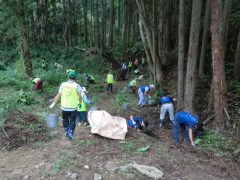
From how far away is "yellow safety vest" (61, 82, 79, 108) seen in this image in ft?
19.3

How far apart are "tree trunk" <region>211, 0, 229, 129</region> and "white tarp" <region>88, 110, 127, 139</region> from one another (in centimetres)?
345

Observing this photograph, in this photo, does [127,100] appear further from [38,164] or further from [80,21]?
[80,21]

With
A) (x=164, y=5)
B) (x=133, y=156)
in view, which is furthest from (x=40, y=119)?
(x=164, y=5)

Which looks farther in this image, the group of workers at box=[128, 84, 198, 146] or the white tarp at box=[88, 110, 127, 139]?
the group of workers at box=[128, 84, 198, 146]

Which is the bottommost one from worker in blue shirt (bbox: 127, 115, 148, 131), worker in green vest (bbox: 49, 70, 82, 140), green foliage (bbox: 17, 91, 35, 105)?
worker in blue shirt (bbox: 127, 115, 148, 131)

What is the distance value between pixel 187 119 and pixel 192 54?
2.62m

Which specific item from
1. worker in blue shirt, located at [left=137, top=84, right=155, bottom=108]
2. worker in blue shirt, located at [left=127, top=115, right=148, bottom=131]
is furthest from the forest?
worker in blue shirt, located at [left=127, top=115, right=148, bottom=131]

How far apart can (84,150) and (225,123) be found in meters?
5.13

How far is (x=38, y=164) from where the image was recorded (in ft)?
17.7

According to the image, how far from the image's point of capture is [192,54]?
9102 mm

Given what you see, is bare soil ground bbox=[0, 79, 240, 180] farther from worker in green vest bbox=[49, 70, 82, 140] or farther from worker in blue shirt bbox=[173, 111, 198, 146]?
worker in green vest bbox=[49, 70, 82, 140]

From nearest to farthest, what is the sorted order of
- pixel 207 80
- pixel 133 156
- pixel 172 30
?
pixel 133 156 → pixel 207 80 → pixel 172 30

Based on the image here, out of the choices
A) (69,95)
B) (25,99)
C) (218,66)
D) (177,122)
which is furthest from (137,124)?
(25,99)

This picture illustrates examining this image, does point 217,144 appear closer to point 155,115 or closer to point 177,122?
point 177,122
